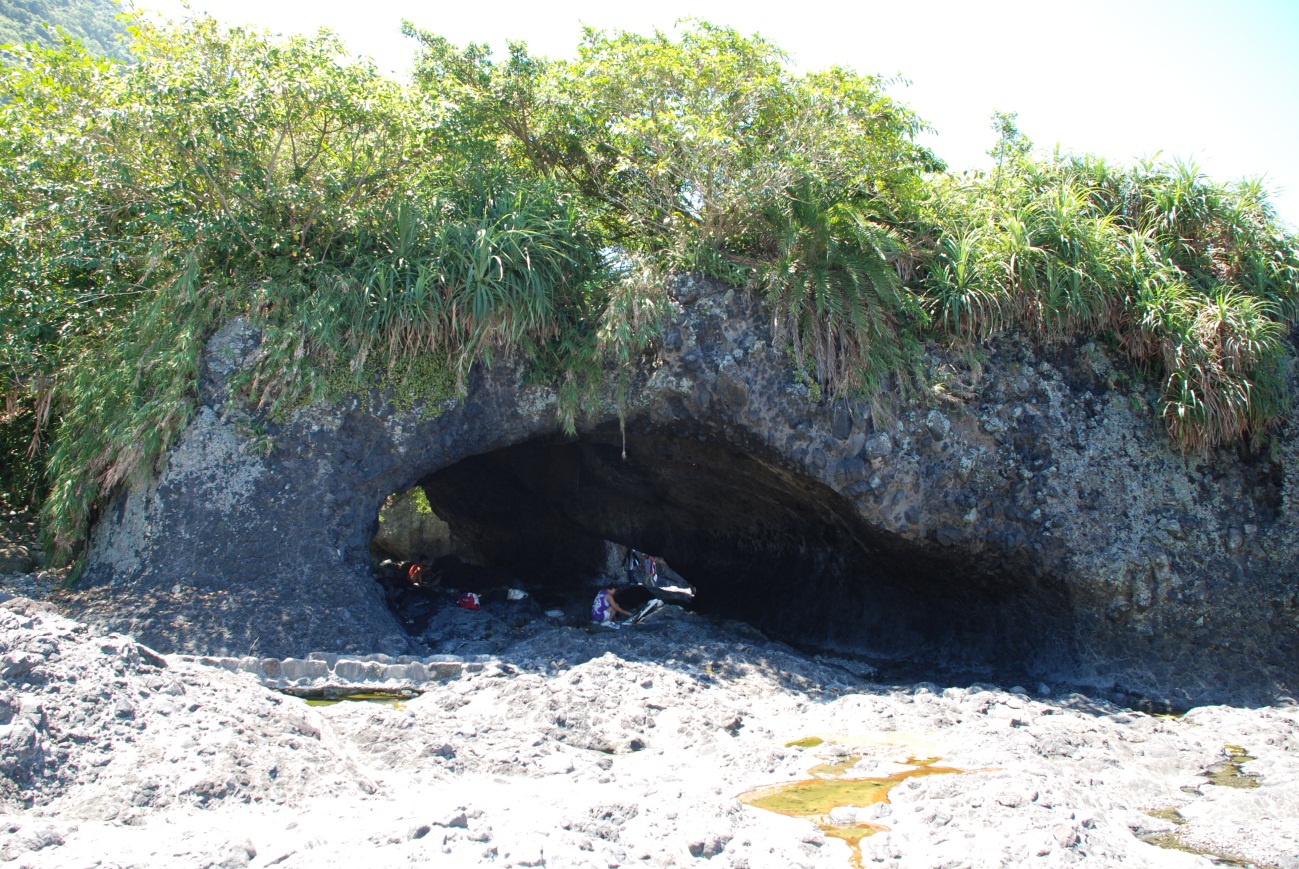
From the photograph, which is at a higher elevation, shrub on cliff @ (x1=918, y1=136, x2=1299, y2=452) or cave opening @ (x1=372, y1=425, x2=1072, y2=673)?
shrub on cliff @ (x1=918, y1=136, x2=1299, y2=452)

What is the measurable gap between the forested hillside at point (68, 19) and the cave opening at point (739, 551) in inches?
1600

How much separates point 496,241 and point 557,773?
4800mm

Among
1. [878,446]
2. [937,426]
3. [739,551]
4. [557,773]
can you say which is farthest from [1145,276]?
[557,773]

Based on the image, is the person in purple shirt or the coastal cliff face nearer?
the coastal cliff face

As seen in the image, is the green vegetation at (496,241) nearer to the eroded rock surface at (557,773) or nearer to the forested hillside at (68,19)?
the eroded rock surface at (557,773)

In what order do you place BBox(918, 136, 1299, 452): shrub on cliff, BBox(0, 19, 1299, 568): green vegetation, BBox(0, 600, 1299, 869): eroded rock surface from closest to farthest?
BBox(0, 600, 1299, 869): eroded rock surface → BBox(0, 19, 1299, 568): green vegetation → BBox(918, 136, 1299, 452): shrub on cliff

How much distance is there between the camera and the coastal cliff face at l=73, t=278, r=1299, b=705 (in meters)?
7.58

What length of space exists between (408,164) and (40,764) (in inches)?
249

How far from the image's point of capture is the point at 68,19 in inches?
2078

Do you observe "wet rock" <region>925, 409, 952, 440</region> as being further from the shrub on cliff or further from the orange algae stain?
the orange algae stain

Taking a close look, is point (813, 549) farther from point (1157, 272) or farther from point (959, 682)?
point (1157, 272)

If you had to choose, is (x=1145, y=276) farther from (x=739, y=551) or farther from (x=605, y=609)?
(x=605, y=609)

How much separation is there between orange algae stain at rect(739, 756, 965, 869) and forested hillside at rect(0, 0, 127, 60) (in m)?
48.6

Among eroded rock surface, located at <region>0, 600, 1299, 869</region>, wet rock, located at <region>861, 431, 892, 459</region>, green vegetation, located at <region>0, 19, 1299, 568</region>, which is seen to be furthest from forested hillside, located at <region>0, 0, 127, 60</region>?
eroded rock surface, located at <region>0, 600, 1299, 869</region>
